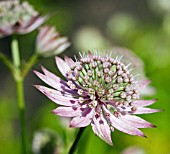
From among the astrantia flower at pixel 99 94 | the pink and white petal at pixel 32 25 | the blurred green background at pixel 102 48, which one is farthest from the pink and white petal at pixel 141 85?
the pink and white petal at pixel 32 25

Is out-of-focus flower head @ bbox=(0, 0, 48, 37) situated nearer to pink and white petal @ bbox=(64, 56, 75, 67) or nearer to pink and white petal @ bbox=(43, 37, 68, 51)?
pink and white petal @ bbox=(43, 37, 68, 51)

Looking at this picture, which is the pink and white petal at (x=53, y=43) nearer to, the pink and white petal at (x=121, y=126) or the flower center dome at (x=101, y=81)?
the flower center dome at (x=101, y=81)

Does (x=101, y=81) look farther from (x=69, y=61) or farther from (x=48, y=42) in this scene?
(x=48, y=42)

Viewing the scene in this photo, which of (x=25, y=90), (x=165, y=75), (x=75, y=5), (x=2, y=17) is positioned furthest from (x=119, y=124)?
(x=75, y=5)

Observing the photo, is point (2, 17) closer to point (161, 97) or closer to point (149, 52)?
point (161, 97)

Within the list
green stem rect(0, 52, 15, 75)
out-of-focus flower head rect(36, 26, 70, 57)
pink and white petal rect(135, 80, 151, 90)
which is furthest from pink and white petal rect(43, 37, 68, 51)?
pink and white petal rect(135, 80, 151, 90)

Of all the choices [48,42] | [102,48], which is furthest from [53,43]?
[102,48]
